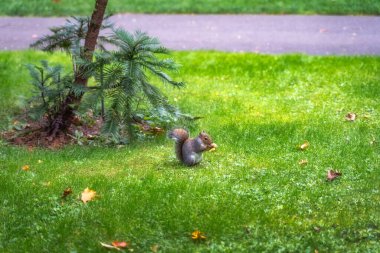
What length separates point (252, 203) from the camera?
5.04 meters

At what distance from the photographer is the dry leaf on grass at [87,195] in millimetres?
5137

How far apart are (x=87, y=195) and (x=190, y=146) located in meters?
1.01

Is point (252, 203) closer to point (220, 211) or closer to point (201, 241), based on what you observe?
point (220, 211)

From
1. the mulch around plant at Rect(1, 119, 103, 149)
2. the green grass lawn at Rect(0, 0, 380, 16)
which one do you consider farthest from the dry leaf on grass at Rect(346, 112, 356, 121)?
the green grass lawn at Rect(0, 0, 380, 16)

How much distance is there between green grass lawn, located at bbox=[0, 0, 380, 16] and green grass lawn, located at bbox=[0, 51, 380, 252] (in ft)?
14.3

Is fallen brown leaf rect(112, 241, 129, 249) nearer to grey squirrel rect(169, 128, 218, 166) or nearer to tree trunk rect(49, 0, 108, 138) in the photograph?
grey squirrel rect(169, 128, 218, 166)

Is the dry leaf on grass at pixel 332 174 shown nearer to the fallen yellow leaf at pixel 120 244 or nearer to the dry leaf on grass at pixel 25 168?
the fallen yellow leaf at pixel 120 244

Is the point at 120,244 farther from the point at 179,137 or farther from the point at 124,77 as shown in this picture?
the point at 124,77

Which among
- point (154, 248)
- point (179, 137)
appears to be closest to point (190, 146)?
point (179, 137)

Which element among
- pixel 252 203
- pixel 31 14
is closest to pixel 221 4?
pixel 31 14

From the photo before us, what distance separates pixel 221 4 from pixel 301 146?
7061 mm

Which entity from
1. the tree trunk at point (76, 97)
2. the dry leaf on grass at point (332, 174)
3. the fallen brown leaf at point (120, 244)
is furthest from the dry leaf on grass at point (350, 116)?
the fallen brown leaf at point (120, 244)

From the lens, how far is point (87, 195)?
5.20 m

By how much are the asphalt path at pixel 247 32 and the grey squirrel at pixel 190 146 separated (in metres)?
4.70
